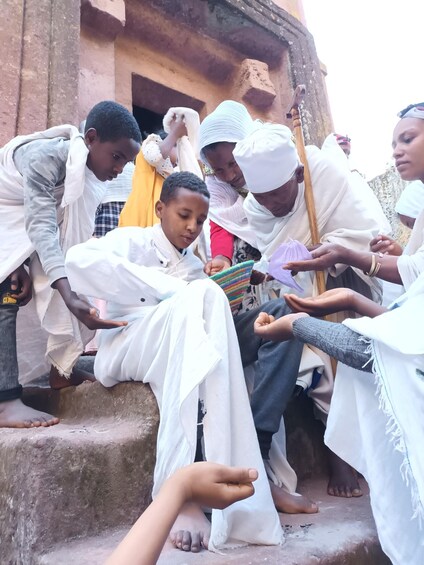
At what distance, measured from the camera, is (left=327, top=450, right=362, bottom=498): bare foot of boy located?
1.76 m

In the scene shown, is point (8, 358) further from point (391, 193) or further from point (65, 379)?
point (391, 193)

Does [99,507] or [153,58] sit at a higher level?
[153,58]

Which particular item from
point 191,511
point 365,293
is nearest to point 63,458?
point 191,511

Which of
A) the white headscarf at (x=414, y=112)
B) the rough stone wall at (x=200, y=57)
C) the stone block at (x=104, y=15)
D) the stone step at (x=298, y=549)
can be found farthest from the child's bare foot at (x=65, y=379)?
the stone block at (x=104, y=15)

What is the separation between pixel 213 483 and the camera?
98 cm

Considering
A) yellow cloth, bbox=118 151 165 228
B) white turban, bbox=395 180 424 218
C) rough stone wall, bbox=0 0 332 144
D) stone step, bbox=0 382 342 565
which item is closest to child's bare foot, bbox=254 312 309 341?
stone step, bbox=0 382 342 565

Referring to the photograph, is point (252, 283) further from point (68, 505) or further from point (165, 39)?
point (165, 39)

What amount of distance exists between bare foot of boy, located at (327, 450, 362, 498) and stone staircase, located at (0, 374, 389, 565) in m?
0.07

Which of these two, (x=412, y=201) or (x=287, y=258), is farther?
(x=412, y=201)

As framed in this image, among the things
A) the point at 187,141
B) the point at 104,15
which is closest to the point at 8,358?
the point at 187,141

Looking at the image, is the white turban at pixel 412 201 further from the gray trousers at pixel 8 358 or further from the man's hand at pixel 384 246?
the gray trousers at pixel 8 358

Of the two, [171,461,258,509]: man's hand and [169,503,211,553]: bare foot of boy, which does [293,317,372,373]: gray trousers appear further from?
[169,503,211,553]: bare foot of boy

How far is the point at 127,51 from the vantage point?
474 centimetres

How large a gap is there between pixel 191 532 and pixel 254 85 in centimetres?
493
